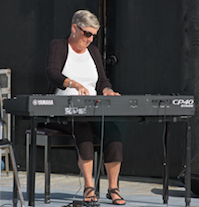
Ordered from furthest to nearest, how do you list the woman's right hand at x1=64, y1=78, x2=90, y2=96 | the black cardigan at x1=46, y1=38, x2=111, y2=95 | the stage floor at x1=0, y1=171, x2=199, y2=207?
the stage floor at x1=0, y1=171, x2=199, y2=207, the black cardigan at x1=46, y1=38, x2=111, y2=95, the woman's right hand at x1=64, y1=78, x2=90, y2=96

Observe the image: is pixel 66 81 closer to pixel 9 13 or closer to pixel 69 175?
pixel 69 175

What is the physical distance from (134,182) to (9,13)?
7.79ft

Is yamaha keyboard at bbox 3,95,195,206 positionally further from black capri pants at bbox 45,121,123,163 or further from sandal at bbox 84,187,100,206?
sandal at bbox 84,187,100,206

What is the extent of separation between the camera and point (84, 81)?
3.17 metres

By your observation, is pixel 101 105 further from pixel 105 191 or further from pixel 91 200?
pixel 105 191

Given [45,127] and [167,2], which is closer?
[45,127]

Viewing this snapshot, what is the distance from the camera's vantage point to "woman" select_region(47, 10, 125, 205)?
115 inches

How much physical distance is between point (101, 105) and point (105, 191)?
1.28 metres

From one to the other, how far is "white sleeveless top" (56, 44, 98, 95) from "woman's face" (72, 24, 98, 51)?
74 mm

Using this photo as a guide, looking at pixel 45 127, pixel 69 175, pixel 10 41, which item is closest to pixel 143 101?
pixel 45 127

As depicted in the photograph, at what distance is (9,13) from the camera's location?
5.00 meters

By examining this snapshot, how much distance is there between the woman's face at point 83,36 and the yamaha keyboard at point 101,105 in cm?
64

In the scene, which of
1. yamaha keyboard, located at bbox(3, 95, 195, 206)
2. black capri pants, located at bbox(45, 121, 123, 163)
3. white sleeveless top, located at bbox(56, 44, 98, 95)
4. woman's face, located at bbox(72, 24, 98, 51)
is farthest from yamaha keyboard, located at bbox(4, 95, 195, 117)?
woman's face, located at bbox(72, 24, 98, 51)

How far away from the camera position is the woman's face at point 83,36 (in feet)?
10.2
